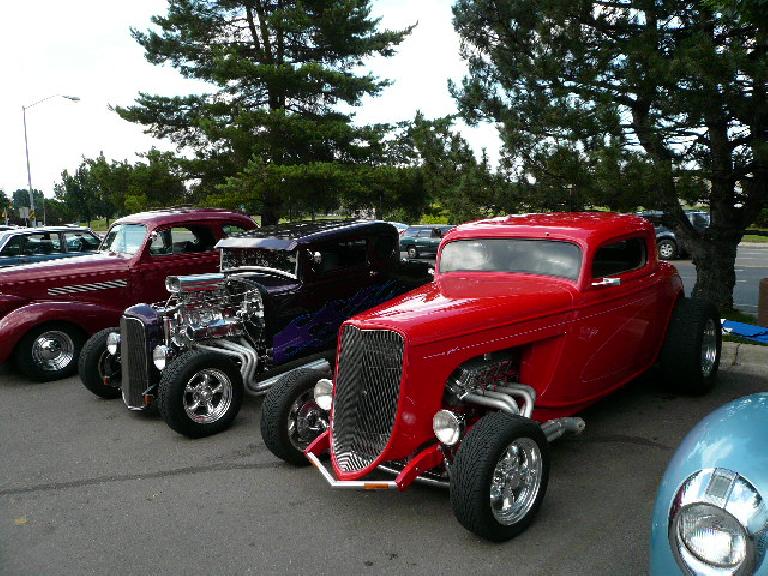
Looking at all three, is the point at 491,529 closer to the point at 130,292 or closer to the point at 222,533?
the point at 222,533

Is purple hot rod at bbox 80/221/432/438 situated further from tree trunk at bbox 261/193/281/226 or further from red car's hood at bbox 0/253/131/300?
tree trunk at bbox 261/193/281/226

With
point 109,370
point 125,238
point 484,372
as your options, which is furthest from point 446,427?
point 125,238

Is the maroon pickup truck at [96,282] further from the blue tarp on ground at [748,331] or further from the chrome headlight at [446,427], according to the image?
the blue tarp on ground at [748,331]

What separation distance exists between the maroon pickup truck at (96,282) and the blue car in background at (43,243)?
3068 millimetres

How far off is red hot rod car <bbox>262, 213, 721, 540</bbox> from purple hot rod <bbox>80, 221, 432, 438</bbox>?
1044 mm

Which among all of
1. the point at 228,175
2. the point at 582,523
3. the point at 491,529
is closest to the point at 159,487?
the point at 491,529

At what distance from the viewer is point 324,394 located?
4164 mm

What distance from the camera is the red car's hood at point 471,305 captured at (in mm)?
3684

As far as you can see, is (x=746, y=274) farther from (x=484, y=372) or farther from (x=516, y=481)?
(x=516, y=481)

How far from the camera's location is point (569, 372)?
14.5ft

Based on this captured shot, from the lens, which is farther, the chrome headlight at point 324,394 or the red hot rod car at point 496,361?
the chrome headlight at point 324,394

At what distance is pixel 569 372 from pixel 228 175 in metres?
17.2

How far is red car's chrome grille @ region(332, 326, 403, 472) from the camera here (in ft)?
11.9

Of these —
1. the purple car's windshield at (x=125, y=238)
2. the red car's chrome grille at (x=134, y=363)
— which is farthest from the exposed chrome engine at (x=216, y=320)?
the purple car's windshield at (x=125, y=238)
